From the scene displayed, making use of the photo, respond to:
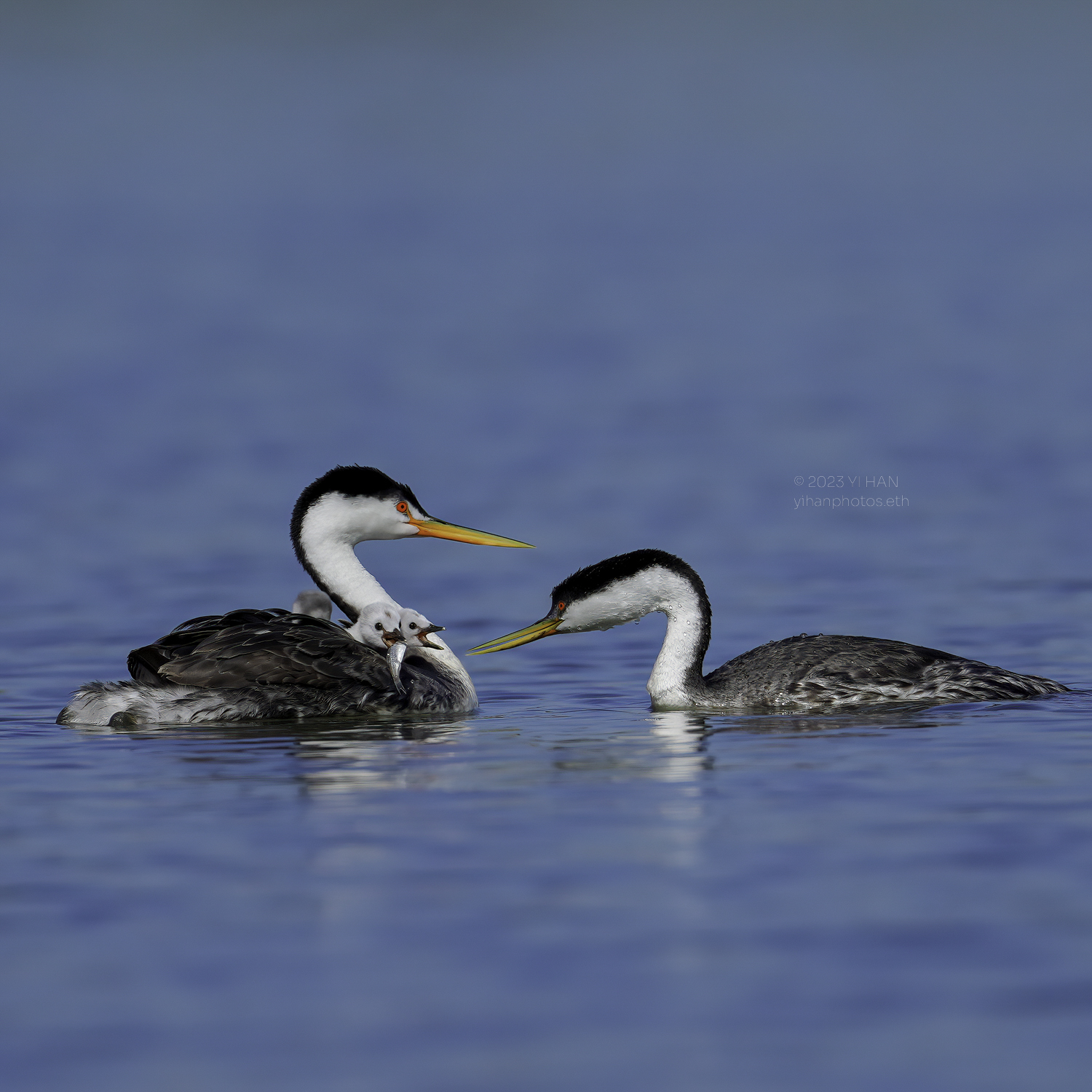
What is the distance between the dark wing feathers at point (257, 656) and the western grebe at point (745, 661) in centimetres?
82

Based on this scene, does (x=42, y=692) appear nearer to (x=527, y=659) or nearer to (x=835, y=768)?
(x=527, y=659)

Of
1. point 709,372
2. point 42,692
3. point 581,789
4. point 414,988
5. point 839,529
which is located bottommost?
point 414,988

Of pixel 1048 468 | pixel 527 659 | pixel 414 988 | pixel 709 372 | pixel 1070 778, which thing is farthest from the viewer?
pixel 709 372

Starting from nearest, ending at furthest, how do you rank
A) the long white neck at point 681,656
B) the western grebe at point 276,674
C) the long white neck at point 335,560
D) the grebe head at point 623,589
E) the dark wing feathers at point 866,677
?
the western grebe at point 276,674 < the dark wing feathers at point 866,677 < the long white neck at point 681,656 < the grebe head at point 623,589 < the long white neck at point 335,560

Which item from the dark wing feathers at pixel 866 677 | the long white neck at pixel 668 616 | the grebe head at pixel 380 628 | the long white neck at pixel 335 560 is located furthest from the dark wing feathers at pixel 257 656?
the dark wing feathers at pixel 866 677

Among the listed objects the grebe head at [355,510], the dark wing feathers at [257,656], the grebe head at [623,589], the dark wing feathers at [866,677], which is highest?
the grebe head at [355,510]

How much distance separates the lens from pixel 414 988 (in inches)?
237

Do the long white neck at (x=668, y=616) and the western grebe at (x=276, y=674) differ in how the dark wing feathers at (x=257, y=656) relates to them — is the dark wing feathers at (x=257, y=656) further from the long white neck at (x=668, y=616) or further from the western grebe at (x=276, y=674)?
the long white neck at (x=668, y=616)

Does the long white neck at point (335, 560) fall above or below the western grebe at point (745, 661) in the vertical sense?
above

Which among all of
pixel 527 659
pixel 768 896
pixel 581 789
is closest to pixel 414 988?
pixel 768 896

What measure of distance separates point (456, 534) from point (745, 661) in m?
2.15

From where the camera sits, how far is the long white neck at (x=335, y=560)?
40.6 ft

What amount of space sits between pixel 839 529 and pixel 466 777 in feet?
30.1

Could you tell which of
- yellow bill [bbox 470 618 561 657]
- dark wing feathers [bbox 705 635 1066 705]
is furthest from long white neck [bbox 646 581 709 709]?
yellow bill [bbox 470 618 561 657]
